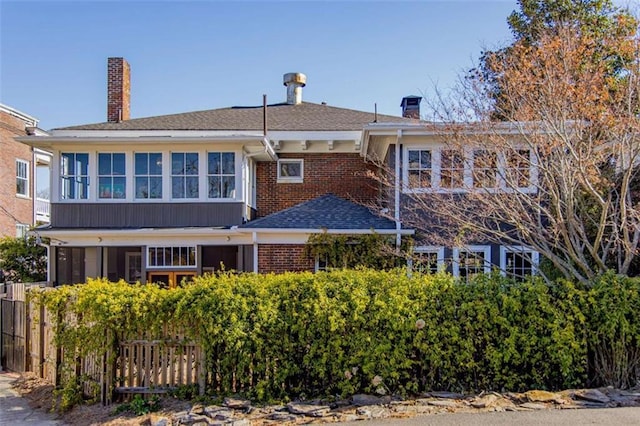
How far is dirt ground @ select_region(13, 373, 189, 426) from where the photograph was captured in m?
5.99

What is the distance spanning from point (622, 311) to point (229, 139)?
988 cm

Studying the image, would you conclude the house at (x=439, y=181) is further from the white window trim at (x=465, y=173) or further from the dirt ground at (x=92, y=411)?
the dirt ground at (x=92, y=411)

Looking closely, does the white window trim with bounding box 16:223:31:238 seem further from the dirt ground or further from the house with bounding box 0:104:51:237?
the dirt ground

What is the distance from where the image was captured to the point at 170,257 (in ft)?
44.4

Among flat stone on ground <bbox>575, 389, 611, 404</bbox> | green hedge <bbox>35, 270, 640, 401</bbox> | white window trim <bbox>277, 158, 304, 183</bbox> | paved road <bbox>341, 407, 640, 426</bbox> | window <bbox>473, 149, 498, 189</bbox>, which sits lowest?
paved road <bbox>341, 407, 640, 426</bbox>

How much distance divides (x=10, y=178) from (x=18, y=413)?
63.8 feet

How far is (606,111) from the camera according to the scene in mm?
8289

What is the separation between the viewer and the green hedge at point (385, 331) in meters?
6.34

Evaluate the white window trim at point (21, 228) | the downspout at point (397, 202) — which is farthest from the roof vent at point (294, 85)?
the white window trim at point (21, 228)

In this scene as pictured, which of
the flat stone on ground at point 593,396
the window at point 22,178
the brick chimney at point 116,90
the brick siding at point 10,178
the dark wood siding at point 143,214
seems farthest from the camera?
the window at point 22,178

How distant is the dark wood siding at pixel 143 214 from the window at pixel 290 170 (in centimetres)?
258

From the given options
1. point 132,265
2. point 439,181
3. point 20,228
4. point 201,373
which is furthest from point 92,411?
point 20,228

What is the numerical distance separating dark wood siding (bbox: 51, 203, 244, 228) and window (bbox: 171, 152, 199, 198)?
A: 0.34m

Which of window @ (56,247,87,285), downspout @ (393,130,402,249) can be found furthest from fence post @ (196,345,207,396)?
window @ (56,247,87,285)
